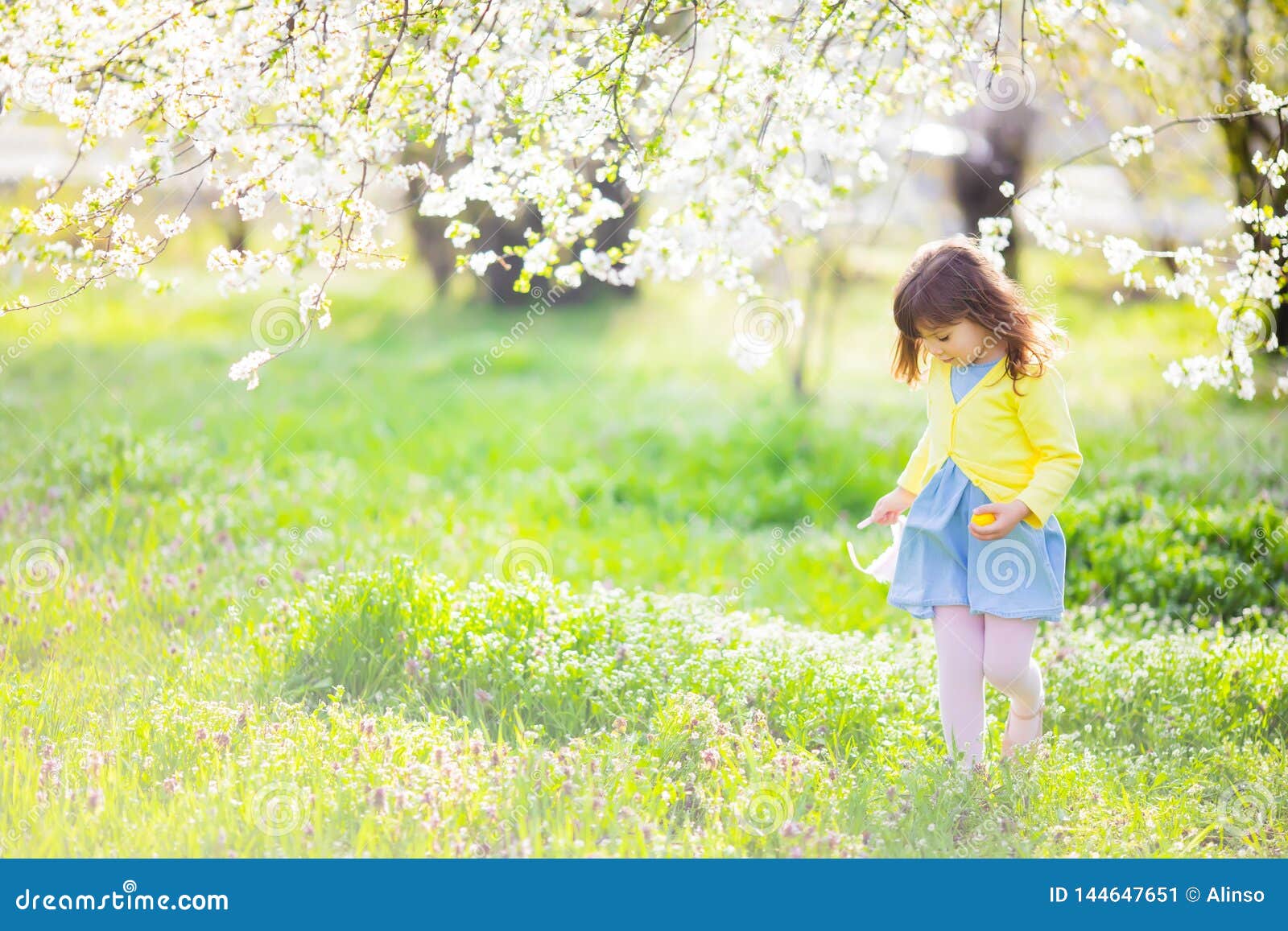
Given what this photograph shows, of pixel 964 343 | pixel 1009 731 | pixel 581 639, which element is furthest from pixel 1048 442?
pixel 581 639

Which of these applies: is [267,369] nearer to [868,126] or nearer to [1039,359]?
[868,126]

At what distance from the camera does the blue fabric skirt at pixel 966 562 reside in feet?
12.2

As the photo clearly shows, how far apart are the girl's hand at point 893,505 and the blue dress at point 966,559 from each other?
9 cm

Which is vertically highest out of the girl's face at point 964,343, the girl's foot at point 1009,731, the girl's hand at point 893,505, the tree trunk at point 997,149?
the tree trunk at point 997,149

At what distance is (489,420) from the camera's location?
1055 centimetres

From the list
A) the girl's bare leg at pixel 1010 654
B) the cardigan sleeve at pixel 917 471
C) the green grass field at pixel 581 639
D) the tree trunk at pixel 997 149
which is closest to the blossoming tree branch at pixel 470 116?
the cardigan sleeve at pixel 917 471

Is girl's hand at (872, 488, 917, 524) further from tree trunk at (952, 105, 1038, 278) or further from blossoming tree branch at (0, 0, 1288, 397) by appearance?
tree trunk at (952, 105, 1038, 278)

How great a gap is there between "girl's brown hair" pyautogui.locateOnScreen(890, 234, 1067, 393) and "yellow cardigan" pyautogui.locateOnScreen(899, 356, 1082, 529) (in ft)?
0.22

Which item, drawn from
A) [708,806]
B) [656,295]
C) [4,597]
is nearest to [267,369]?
[4,597]

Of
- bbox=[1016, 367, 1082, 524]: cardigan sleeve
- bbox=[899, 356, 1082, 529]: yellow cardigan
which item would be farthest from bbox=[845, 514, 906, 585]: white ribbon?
bbox=[1016, 367, 1082, 524]: cardigan sleeve

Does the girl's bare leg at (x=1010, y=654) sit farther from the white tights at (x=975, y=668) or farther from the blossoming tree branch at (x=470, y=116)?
the blossoming tree branch at (x=470, y=116)

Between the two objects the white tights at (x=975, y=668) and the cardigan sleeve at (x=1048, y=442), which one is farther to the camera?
the white tights at (x=975, y=668)

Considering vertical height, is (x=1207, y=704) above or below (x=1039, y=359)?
below

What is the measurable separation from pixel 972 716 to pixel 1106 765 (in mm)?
733
